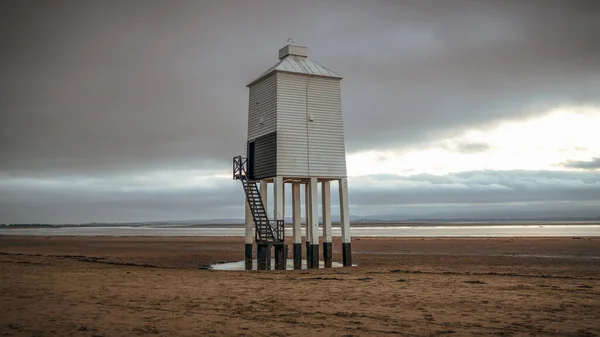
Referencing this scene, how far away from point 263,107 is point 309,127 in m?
2.75

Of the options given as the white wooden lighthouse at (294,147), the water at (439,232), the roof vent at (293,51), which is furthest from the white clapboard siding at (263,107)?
the water at (439,232)

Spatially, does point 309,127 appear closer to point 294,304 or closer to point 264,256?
point 264,256

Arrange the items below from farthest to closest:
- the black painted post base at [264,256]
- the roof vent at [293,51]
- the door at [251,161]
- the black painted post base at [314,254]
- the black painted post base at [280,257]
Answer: the roof vent at [293,51]
the door at [251,161]
the black painted post base at [314,254]
the black painted post base at [280,257]
the black painted post base at [264,256]

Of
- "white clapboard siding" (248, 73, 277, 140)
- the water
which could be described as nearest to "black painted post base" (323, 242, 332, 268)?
"white clapboard siding" (248, 73, 277, 140)

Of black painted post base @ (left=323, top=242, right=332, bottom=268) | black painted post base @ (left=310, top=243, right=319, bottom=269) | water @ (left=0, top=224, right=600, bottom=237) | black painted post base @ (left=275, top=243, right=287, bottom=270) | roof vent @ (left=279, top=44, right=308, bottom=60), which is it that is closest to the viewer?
black painted post base @ (left=275, top=243, right=287, bottom=270)

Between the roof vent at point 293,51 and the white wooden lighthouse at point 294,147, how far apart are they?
0.23 ft

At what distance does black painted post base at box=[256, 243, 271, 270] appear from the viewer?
23.1 metres

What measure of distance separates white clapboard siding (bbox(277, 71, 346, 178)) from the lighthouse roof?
235 mm

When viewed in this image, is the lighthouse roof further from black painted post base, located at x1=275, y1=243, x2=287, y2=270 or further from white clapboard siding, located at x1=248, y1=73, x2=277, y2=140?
black painted post base, located at x1=275, y1=243, x2=287, y2=270

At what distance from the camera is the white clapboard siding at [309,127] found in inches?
924

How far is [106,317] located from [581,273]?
1954 cm

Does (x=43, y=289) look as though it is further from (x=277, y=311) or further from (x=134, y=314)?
(x=277, y=311)

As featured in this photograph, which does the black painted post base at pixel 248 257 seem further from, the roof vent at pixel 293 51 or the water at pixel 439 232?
the water at pixel 439 232

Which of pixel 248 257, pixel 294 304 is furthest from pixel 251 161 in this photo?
pixel 294 304
